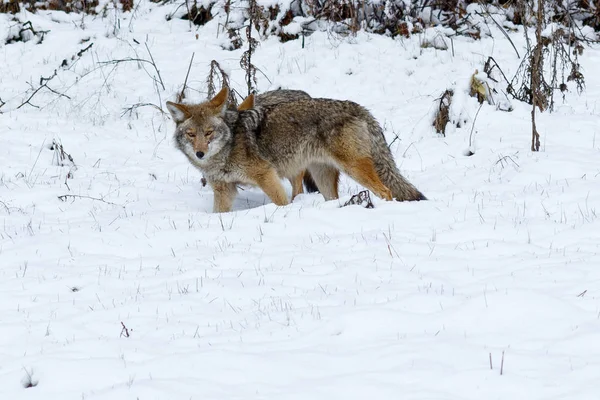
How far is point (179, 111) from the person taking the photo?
9664mm

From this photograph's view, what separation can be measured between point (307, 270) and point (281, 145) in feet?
10.4

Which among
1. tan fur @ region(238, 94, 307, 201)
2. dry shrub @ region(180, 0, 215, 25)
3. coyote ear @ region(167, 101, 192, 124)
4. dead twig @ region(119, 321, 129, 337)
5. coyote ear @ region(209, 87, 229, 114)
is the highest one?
dead twig @ region(119, 321, 129, 337)

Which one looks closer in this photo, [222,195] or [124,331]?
[124,331]

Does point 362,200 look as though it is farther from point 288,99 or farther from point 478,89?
point 478,89

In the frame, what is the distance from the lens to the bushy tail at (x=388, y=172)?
9352mm

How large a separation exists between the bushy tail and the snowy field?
502 millimetres

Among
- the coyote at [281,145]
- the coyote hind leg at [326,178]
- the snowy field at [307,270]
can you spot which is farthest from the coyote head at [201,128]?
the coyote hind leg at [326,178]

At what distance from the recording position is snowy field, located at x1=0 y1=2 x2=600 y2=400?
4676mm

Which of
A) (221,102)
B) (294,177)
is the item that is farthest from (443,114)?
(221,102)

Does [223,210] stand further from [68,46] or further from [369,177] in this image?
[68,46]

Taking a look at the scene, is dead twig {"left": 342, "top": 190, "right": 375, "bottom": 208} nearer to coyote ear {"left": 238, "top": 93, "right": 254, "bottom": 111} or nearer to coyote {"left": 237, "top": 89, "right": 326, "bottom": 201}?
coyote {"left": 237, "top": 89, "right": 326, "bottom": 201}

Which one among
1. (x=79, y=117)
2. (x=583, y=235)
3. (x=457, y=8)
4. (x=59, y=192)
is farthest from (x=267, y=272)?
(x=457, y=8)

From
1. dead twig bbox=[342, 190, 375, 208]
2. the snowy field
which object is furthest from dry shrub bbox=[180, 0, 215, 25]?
dead twig bbox=[342, 190, 375, 208]

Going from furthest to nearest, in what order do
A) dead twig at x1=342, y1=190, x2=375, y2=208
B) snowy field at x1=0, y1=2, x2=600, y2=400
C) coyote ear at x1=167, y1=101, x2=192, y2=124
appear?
1. coyote ear at x1=167, y1=101, x2=192, y2=124
2. dead twig at x1=342, y1=190, x2=375, y2=208
3. snowy field at x1=0, y1=2, x2=600, y2=400
